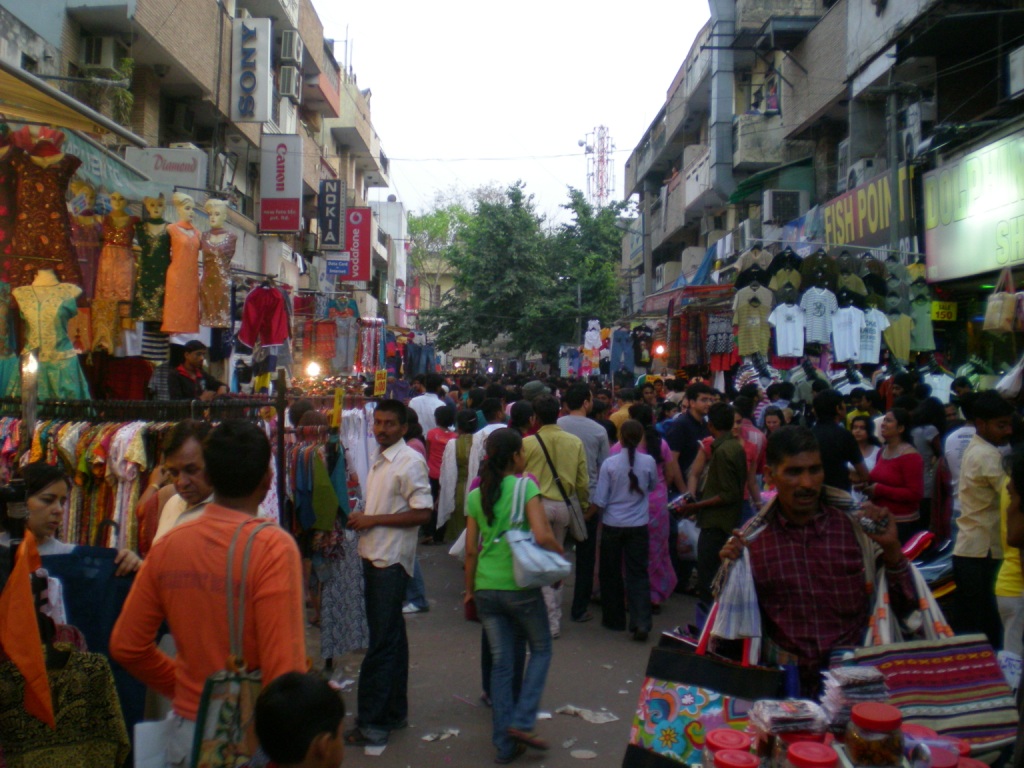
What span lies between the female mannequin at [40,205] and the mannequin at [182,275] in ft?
6.03

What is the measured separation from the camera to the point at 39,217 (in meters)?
5.23

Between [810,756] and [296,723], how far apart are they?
4.58 feet

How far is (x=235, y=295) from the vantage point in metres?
9.98

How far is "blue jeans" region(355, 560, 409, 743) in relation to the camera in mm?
5129

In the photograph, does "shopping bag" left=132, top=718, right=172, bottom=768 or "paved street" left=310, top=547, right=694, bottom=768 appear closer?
"shopping bag" left=132, top=718, right=172, bottom=768

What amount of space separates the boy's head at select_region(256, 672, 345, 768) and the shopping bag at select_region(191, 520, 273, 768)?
32 centimetres

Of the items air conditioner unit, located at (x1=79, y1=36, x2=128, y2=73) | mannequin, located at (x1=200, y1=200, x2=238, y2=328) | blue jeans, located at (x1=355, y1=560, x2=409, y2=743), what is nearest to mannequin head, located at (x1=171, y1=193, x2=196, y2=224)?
mannequin, located at (x1=200, y1=200, x2=238, y2=328)

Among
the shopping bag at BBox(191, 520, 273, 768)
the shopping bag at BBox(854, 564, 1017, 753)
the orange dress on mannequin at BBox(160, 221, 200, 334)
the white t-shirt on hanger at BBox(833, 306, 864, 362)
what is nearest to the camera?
the shopping bag at BBox(191, 520, 273, 768)

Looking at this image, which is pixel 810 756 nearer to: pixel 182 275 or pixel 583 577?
pixel 583 577

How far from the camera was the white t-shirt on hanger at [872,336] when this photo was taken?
10.0 m

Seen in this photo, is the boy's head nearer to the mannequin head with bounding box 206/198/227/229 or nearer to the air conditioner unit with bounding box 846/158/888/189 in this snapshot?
the mannequin head with bounding box 206/198/227/229

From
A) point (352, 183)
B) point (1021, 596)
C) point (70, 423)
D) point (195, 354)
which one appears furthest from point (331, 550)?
point (352, 183)

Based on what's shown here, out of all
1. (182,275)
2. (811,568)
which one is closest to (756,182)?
(182,275)

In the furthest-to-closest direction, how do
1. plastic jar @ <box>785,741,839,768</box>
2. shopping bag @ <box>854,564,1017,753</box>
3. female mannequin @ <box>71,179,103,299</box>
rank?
female mannequin @ <box>71,179,103,299</box> → shopping bag @ <box>854,564,1017,753</box> → plastic jar @ <box>785,741,839,768</box>
